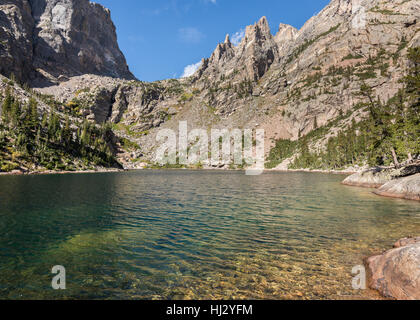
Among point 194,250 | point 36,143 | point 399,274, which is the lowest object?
point 194,250

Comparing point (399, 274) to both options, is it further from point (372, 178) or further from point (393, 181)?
point (372, 178)

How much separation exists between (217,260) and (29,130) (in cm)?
13305

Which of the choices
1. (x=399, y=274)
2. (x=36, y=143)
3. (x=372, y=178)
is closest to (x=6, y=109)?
(x=36, y=143)

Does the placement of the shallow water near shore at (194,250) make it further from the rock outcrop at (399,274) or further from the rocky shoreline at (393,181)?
the rocky shoreline at (393,181)

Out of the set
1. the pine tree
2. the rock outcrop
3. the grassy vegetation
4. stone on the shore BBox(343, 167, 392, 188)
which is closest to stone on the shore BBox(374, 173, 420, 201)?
stone on the shore BBox(343, 167, 392, 188)

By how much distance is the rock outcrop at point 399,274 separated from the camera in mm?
8258

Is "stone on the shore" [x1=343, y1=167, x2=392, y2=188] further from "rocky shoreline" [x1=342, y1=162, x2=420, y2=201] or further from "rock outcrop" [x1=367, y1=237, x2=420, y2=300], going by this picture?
"rock outcrop" [x1=367, y1=237, x2=420, y2=300]

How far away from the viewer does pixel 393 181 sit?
120 ft

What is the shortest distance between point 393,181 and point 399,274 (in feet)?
120

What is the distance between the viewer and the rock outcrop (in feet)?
27.1

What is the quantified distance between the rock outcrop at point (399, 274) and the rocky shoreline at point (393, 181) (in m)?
28.8

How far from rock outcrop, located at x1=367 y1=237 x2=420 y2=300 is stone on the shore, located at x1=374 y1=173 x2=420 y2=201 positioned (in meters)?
28.8
